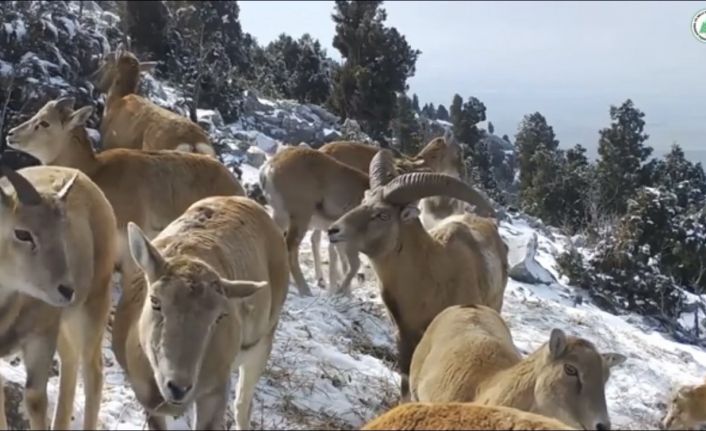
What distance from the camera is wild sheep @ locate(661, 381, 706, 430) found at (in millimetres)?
10508

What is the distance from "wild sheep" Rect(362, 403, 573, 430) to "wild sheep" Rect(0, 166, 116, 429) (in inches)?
103

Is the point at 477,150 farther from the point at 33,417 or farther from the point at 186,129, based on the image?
the point at 33,417

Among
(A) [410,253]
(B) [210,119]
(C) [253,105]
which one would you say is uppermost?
(C) [253,105]

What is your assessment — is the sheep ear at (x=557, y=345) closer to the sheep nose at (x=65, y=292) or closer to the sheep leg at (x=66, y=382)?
the sheep nose at (x=65, y=292)

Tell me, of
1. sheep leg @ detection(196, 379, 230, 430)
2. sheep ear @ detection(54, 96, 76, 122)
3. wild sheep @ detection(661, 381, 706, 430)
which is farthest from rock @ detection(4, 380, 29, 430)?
wild sheep @ detection(661, 381, 706, 430)

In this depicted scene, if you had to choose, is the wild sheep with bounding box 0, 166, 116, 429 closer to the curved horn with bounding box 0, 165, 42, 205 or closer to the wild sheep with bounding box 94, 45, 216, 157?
the curved horn with bounding box 0, 165, 42, 205

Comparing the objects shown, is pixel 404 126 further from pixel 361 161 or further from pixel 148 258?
pixel 148 258

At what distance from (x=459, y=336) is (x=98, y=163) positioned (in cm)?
478

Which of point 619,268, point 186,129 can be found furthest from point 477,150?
point 186,129

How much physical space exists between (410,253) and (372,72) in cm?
2765

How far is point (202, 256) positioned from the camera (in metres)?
6.25

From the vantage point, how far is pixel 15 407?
22.3 feet

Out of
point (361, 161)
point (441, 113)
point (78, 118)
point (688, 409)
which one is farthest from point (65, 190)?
point (441, 113)

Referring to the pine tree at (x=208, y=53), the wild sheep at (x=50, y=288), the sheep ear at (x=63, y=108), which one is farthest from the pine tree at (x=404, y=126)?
the wild sheep at (x=50, y=288)
